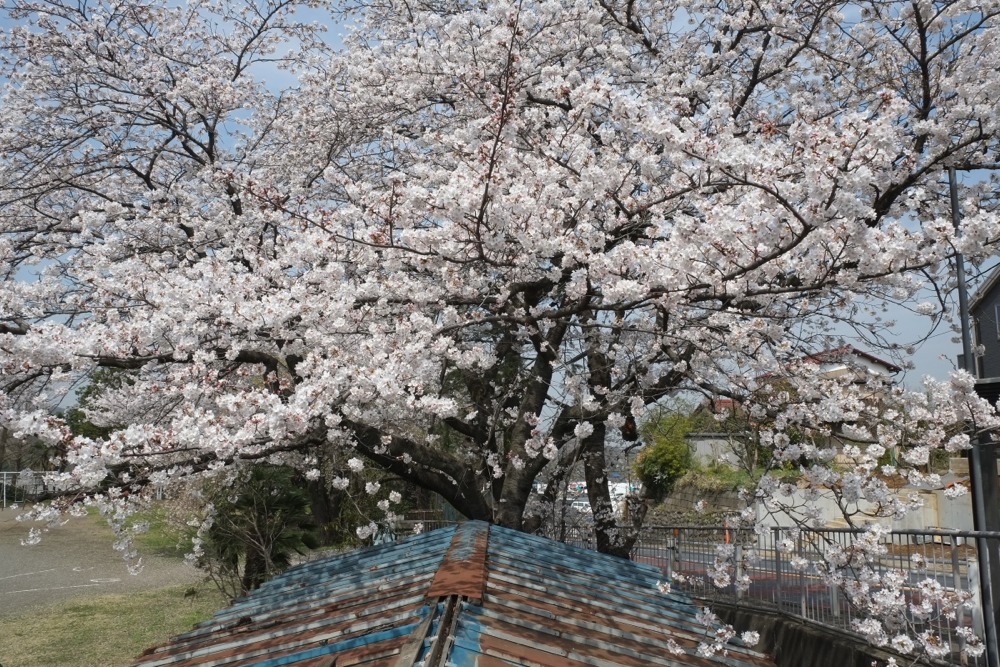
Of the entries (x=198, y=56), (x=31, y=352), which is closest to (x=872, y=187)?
(x=31, y=352)

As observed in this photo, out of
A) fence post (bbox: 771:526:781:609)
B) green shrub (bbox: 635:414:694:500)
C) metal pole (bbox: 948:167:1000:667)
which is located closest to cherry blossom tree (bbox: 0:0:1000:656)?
metal pole (bbox: 948:167:1000:667)

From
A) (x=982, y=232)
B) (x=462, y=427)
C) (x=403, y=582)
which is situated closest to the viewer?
(x=403, y=582)

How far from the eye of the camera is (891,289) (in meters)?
6.42

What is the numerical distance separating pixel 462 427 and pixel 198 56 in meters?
6.77

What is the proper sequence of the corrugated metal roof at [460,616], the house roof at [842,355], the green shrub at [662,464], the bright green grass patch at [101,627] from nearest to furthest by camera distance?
the corrugated metal roof at [460,616] → the house roof at [842,355] → the bright green grass patch at [101,627] → the green shrub at [662,464]

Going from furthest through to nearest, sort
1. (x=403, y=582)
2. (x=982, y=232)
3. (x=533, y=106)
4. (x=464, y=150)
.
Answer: (x=533, y=106), (x=464, y=150), (x=982, y=232), (x=403, y=582)

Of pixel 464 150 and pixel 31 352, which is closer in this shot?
pixel 31 352

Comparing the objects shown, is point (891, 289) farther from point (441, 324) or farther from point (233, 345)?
point (233, 345)

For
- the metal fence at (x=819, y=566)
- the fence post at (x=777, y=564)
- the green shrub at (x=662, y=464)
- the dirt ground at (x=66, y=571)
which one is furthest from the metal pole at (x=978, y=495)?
the green shrub at (x=662, y=464)

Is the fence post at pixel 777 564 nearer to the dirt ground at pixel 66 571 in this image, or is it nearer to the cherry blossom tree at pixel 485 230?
the cherry blossom tree at pixel 485 230

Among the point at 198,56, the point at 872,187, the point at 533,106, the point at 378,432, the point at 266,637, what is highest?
the point at 198,56

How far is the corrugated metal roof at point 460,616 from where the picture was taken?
259 centimetres

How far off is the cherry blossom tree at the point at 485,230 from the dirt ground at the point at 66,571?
31.7 feet

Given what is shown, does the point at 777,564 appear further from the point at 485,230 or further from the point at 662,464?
the point at 662,464
